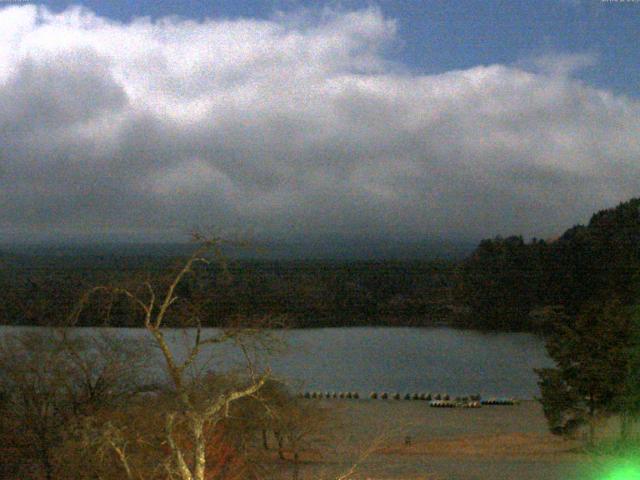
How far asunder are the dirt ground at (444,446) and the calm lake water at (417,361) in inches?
120

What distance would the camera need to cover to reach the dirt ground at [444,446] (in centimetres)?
1689

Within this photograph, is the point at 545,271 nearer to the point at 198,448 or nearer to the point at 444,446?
the point at 444,446

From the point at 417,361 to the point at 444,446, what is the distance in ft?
61.2

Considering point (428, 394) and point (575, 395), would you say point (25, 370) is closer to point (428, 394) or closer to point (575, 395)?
point (575, 395)

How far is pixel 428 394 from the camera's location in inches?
1357

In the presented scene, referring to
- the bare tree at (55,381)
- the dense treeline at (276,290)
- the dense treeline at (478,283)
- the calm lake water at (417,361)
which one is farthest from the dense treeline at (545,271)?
the bare tree at (55,381)

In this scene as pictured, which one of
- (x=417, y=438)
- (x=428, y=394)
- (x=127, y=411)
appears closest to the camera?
(x=127, y=411)

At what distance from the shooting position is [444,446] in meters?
22.3

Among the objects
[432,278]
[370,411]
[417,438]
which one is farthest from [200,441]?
[432,278]

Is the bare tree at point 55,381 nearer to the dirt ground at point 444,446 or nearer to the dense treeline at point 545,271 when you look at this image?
the dirt ground at point 444,446

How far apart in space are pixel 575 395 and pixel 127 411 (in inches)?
479

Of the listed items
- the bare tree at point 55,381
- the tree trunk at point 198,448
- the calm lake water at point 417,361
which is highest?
the tree trunk at point 198,448

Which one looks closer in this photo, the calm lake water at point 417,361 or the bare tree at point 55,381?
the bare tree at point 55,381

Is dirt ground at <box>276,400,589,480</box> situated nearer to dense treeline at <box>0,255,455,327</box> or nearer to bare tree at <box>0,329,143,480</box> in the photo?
dense treeline at <box>0,255,455,327</box>
